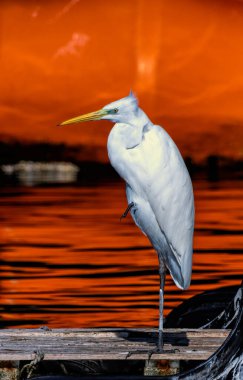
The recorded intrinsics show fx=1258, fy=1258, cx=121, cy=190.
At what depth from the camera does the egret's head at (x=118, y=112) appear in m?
9.95

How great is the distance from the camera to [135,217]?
33.4 feet

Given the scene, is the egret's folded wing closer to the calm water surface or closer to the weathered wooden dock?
the weathered wooden dock

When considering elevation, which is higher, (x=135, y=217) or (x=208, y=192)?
(x=208, y=192)

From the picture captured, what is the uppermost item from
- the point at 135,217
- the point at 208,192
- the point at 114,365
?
the point at 208,192

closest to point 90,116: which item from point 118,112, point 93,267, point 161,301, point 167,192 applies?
point 118,112

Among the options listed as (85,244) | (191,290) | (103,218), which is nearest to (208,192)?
(103,218)

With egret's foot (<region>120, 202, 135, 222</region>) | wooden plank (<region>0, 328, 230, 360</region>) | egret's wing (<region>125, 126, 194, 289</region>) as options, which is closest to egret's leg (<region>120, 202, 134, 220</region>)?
egret's foot (<region>120, 202, 135, 222</region>)

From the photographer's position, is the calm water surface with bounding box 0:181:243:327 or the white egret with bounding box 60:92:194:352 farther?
the calm water surface with bounding box 0:181:243:327

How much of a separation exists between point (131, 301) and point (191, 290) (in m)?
2.47

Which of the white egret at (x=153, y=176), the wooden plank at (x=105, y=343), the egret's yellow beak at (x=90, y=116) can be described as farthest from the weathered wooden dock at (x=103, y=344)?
the egret's yellow beak at (x=90, y=116)

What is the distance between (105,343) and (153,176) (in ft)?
4.79

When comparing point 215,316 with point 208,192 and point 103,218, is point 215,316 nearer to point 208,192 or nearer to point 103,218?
point 103,218

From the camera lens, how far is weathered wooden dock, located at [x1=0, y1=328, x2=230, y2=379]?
970 cm

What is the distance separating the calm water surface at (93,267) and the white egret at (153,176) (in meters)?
8.67
